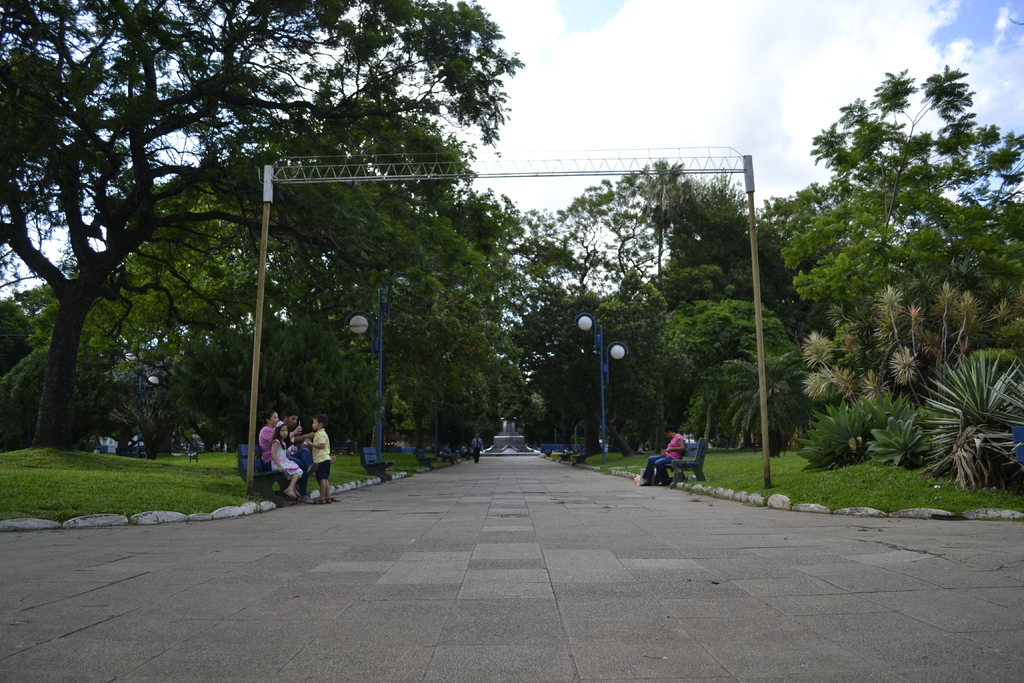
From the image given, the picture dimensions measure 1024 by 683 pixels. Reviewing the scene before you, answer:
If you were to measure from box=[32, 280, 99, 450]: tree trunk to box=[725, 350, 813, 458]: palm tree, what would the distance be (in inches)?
904

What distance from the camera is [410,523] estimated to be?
10367mm

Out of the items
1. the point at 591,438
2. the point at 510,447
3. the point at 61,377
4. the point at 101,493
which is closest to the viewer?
the point at 101,493

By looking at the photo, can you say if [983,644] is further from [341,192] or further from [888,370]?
[888,370]

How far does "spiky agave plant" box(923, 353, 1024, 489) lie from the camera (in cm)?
1073

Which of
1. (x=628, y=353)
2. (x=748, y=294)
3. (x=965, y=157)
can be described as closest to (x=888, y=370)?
(x=965, y=157)

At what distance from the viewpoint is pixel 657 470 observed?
18.5 metres

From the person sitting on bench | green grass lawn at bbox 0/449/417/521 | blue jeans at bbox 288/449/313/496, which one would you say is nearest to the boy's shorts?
blue jeans at bbox 288/449/313/496

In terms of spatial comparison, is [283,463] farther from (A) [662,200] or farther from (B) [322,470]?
(A) [662,200]

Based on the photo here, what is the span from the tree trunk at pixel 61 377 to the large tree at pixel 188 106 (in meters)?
0.03

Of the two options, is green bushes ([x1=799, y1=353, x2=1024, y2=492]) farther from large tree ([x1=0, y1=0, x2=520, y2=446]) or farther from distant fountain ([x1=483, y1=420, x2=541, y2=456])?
distant fountain ([x1=483, y1=420, x2=541, y2=456])

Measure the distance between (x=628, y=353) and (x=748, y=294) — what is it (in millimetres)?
11975

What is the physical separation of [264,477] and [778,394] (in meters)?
23.0

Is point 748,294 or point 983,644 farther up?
point 748,294

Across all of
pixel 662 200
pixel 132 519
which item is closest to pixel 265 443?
pixel 132 519
